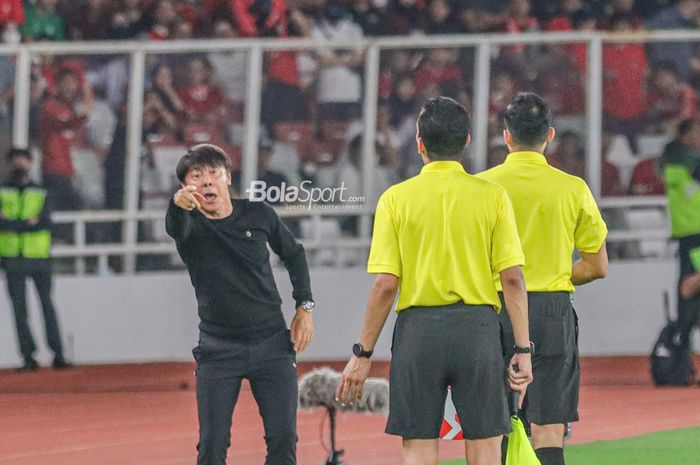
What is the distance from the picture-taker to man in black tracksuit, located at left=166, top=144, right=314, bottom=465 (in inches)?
246

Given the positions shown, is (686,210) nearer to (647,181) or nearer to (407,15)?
(647,181)

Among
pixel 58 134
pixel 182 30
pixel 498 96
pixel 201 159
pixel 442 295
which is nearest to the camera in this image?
pixel 442 295

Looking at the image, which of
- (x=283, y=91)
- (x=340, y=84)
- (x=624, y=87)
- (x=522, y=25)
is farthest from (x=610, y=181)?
(x=283, y=91)

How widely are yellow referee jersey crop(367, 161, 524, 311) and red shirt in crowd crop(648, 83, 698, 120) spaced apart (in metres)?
9.36

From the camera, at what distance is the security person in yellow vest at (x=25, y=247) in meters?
14.5

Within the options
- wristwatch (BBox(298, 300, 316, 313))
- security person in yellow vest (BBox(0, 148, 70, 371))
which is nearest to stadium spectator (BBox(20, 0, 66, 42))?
security person in yellow vest (BBox(0, 148, 70, 371))

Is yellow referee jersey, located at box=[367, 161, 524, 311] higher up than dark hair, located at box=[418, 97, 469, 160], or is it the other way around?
dark hair, located at box=[418, 97, 469, 160]

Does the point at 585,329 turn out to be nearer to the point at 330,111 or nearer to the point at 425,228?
the point at 330,111

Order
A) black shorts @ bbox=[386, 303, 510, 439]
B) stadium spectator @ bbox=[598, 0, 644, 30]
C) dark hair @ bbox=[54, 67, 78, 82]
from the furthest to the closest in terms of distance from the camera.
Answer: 1. stadium spectator @ bbox=[598, 0, 644, 30]
2. dark hair @ bbox=[54, 67, 78, 82]
3. black shorts @ bbox=[386, 303, 510, 439]

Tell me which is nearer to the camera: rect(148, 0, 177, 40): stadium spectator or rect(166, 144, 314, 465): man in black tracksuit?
rect(166, 144, 314, 465): man in black tracksuit

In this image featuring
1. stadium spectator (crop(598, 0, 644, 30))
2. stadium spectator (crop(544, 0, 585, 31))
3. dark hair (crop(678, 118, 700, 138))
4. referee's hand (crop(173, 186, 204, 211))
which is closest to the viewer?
referee's hand (crop(173, 186, 204, 211))

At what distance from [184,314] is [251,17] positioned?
291cm

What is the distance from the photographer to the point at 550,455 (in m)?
6.34

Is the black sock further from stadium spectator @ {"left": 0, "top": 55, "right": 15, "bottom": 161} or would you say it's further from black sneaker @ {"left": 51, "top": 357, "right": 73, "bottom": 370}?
stadium spectator @ {"left": 0, "top": 55, "right": 15, "bottom": 161}
